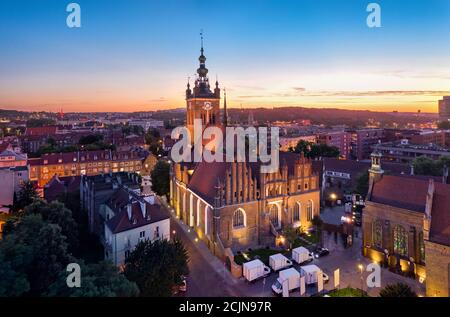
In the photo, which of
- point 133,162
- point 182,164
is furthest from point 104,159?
point 182,164

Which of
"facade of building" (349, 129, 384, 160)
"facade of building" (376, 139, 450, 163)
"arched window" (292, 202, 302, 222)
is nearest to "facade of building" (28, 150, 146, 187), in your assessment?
"arched window" (292, 202, 302, 222)

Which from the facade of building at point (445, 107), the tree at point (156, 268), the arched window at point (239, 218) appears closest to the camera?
the tree at point (156, 268)

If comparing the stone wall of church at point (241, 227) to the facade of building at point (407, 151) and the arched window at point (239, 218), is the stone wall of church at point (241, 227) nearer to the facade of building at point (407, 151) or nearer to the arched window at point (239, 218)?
the arched window at point (239, 218)

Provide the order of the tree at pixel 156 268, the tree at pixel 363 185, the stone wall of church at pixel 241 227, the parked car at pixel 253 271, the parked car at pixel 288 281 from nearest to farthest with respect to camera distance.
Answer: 1. the tree at pixel 156 268
2. the parked car at pixel 288 281
3. the parked car at pixel 253 271
4. the stone wall of church at pixel 241 227
5. the tree at pixel 363 185

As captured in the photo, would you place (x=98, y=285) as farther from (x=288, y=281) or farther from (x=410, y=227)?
(x=410, y=227)

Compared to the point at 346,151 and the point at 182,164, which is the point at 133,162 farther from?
the point at 346,151

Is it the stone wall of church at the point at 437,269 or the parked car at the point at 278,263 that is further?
the parked car at the point at 278,263

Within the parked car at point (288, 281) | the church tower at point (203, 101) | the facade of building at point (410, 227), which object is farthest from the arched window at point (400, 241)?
the church tower at point (203, 101)

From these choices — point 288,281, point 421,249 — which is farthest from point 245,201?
point 421,249

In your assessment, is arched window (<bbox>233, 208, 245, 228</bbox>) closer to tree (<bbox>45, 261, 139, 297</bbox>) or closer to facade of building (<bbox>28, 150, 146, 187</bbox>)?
tree (<bbox>45, 261, 139, 297</bbox>)
